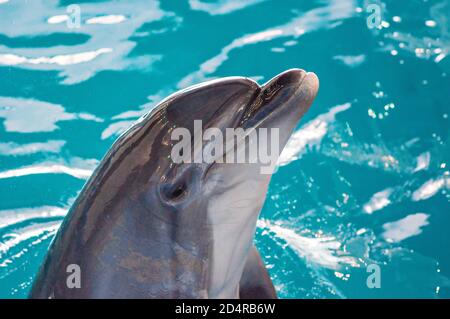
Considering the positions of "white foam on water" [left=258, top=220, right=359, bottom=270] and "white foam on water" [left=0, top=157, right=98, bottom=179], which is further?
"white foam on water" [left=0, top=157, right=98, bottom=179]

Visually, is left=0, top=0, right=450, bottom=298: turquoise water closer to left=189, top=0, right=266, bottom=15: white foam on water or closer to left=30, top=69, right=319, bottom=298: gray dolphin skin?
left=189, top=0, right=266, bottom=15: white foam on water

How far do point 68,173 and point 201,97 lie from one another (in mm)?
3943

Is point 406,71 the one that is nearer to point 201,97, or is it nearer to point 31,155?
point 31,155

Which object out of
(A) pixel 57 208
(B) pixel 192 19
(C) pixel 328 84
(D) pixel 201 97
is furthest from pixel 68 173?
(D) pixel 201 97

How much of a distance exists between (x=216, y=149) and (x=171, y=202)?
0.28 metres

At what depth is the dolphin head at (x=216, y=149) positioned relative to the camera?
2.47 metres

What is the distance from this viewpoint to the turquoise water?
5934mm

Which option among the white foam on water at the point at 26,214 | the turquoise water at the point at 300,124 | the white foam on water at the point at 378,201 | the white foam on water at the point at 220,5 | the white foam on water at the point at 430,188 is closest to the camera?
the white foam on water at the point at 26,214

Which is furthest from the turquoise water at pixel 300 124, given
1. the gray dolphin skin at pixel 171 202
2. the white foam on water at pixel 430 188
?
the gray dolphin skin at pixel 171 202

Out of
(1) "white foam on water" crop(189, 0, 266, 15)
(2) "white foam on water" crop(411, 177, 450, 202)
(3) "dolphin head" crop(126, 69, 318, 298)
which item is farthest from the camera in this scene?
(1) "white foam on water" crop(189, 0, 266, 15)

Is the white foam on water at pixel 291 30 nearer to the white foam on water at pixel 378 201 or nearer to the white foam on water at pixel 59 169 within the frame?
the white foam on water at pixel 59 169

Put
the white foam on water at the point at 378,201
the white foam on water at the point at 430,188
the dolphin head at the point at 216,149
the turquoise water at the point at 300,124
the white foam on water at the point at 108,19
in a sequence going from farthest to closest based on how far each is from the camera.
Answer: the white foam on water at the point at 108,19, the white foam on water at the point at 430,188, the white foam on water at the point at 378,201, the turquoise water at the point at 300,124, the dolphin head at the point at 216,149

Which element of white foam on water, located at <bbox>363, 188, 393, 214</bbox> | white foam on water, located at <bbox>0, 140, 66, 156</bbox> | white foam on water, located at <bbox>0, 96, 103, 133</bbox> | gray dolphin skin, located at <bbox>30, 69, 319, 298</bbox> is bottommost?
gray dolphin skin, located at <bbox>30, 69, 319, 298</bbox>

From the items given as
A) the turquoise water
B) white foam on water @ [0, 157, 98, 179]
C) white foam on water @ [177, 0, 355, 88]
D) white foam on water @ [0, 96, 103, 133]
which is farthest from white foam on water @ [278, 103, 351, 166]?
white foam on water @ [0, 96, 103, 133]
